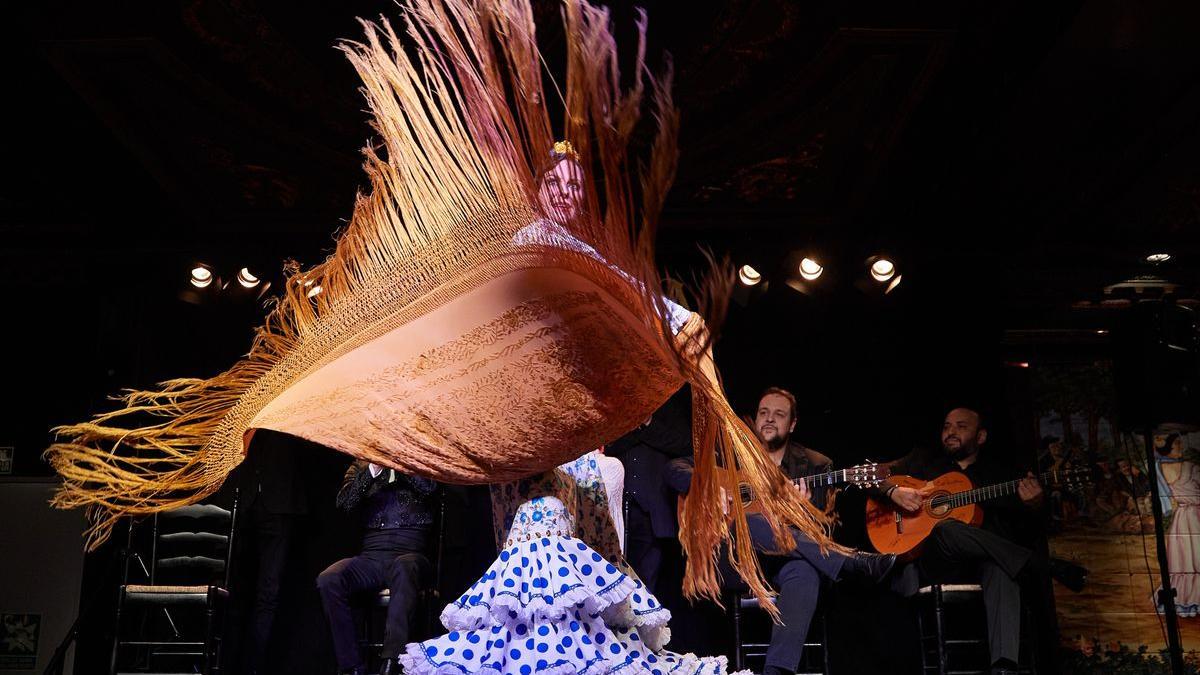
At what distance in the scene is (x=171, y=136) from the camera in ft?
17.1

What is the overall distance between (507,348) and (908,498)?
11.6 feet

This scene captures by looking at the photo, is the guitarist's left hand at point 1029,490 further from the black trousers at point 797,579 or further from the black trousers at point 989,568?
the black trousers at point 797,579

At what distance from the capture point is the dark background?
14.6 ft

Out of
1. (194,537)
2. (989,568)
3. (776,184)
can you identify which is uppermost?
(776,184)

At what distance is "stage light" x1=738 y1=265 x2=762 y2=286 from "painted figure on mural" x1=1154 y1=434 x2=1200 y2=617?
243 cm

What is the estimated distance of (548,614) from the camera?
2104 mm

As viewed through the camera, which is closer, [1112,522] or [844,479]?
[844,479]

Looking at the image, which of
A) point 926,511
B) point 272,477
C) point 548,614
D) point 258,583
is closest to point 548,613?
point 548,614

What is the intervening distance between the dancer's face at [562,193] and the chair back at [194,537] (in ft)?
11.8

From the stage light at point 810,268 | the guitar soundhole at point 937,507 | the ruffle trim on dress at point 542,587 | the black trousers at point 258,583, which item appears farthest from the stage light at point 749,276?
the ruffle trim on dress at point 542,587

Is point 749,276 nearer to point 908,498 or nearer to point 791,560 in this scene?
point 908,498

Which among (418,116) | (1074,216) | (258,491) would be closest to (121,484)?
(418,116)

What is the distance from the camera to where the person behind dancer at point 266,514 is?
5.39m

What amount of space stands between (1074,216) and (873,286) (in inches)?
46.4
